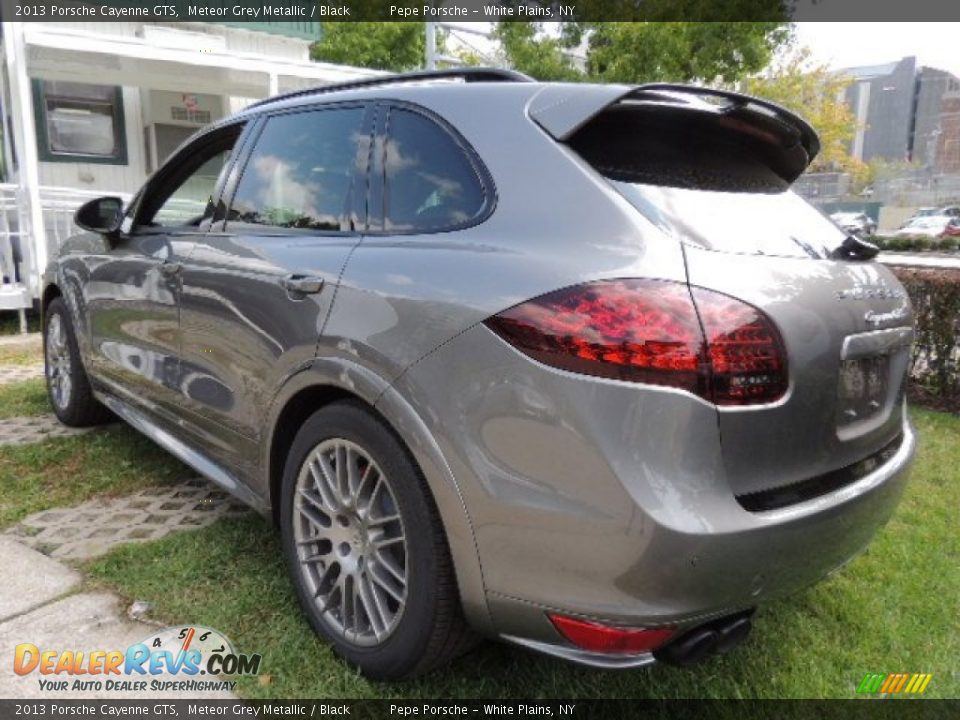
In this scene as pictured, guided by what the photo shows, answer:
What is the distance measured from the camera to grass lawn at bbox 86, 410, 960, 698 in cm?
231

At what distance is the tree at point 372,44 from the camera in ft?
60.7

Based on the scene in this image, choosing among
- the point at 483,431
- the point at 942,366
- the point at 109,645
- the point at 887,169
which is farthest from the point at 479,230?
the point at 887,169

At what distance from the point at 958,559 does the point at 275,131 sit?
11.2 ft

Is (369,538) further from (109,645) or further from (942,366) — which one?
(942,366)

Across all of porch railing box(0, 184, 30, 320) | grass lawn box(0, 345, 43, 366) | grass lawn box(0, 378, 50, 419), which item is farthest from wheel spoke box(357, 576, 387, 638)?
porch railing box(0, 184, 30, 320)

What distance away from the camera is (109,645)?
249 cm

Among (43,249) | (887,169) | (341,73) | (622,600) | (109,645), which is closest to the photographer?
(622,600)

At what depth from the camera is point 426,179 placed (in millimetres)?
2307

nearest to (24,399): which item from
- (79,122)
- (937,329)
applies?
(79,122)

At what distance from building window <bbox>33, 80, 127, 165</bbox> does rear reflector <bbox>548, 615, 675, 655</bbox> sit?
1114 cm

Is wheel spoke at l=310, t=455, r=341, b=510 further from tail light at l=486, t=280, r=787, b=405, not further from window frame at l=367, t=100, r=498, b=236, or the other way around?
tail light at l=486, t=280, r=787, b=405

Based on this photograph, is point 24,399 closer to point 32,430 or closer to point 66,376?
point 32,430

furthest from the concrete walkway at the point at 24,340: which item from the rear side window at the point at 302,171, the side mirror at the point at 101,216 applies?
the rear side window at the point at 302,171

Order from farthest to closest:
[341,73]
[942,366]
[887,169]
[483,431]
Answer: [887,169]
[341,73]
[942,366]
[483,431]
